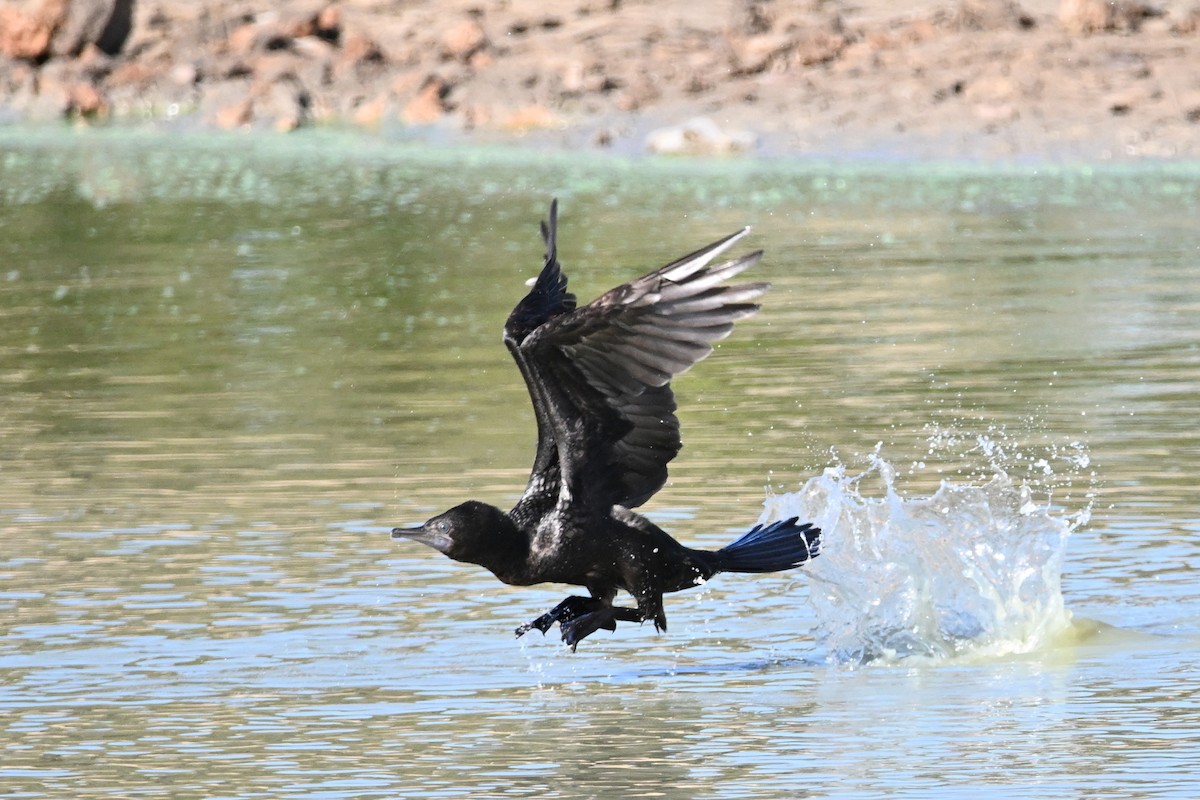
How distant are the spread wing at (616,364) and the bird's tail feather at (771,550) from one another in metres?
0.36

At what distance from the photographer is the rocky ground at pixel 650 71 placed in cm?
2712

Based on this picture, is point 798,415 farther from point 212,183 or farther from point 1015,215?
point 212,183

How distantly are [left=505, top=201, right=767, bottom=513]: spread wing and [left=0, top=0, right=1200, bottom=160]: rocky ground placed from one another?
62.7 feet

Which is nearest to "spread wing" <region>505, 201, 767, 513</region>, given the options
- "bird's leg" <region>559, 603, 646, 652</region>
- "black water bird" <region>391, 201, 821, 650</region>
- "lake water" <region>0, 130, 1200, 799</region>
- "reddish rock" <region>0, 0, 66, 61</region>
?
"black water bird" <region>391, 201, 821, 650</region>

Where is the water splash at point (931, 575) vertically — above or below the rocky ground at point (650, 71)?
below

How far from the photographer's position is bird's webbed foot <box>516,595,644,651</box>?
7.48m

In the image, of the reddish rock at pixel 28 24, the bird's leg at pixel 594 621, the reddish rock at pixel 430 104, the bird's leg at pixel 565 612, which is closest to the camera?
the bird's leg at pixel 594 621

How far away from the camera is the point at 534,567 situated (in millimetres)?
7449

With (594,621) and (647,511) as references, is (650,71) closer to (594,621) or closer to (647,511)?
(647,511)

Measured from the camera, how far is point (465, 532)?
23.8 ft

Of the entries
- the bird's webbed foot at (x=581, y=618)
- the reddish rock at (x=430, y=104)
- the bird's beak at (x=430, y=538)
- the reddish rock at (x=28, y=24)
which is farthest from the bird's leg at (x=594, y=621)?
the reddish rock at (x=28, y=24)

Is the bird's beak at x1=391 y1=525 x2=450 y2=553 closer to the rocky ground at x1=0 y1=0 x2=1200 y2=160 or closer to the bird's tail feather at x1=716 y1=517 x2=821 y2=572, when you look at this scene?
the bird's tail feather at x1=716 y1=517 x2=821 y2=572

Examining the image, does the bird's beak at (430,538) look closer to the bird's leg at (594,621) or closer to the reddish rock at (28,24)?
the bird's leg at (594,621)

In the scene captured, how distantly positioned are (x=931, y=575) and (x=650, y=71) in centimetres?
2350
